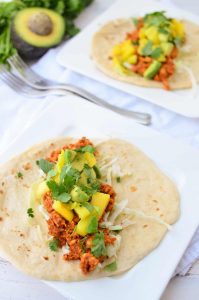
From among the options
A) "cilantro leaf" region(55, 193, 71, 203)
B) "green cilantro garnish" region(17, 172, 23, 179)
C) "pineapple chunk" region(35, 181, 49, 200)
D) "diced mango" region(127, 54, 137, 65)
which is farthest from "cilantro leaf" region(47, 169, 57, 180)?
"diced mango" region(127, 54, 137, 65)

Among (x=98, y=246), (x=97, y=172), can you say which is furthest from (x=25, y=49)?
(x=98, y=246)

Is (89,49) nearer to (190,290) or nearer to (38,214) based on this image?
(38,214)

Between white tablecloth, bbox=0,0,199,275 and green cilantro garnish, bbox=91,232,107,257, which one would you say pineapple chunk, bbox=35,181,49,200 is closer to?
green cilantro garnish, bbox=91,232,107,257

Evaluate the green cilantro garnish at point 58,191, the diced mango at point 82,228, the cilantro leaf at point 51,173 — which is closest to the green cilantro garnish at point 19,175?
the cilantro leaf at point 51,173

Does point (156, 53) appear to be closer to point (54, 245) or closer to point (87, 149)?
point (87, 149)

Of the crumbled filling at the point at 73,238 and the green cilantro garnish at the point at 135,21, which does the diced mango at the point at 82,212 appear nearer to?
the crumbled filling at the point at 73,238
